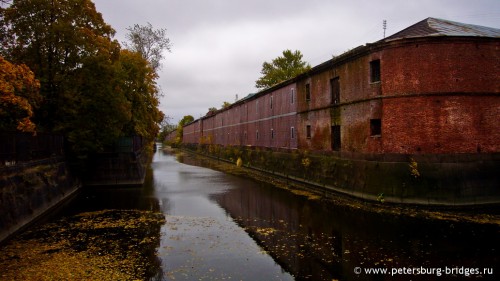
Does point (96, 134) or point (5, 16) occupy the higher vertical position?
point (5, 16)

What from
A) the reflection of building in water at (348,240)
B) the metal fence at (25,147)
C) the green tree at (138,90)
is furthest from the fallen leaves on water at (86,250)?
the green tree at (138,90)

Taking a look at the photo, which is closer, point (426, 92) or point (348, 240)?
point (348, 240)

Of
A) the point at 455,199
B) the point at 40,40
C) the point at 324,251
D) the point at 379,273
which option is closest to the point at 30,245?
the point at 324,251

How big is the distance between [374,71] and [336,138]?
5277 millimetres

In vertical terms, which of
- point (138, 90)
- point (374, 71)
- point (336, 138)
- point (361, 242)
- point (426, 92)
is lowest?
point (361, 242)

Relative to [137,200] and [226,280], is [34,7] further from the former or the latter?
[226,280]

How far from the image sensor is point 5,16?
1834 cm

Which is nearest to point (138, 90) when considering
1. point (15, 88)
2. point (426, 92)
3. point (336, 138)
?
point (15, 88)

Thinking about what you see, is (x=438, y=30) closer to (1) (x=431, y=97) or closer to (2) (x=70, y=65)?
(1) (x=431, y=97)

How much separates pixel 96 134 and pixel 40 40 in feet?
20.2

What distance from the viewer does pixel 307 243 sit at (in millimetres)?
11117

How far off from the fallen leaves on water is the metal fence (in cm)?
309

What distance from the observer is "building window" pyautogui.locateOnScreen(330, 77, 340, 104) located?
22.4 metres

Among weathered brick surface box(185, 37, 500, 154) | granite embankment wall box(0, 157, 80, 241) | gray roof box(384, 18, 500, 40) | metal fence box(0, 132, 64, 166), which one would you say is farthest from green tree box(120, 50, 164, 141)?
gray roof box(384, 18, 500, 40)
